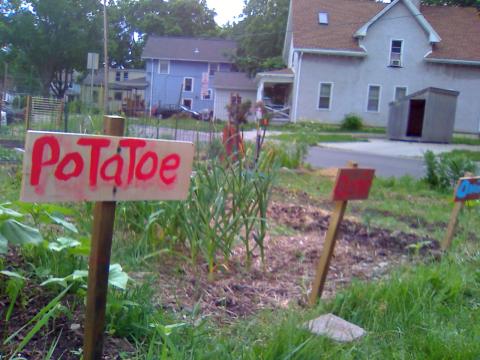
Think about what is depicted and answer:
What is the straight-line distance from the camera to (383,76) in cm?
3734

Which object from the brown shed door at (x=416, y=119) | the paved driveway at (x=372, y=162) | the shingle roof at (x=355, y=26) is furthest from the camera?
the shingle roof at (x=355, y=26)

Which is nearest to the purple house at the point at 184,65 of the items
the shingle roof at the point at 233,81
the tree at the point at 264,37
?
the shingle roof at the point at 233,81

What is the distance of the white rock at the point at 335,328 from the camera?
362 centimetres

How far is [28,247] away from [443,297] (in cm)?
263

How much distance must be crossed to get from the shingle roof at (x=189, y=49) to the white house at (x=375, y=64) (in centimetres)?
825

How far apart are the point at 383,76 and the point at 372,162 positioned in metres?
18.7

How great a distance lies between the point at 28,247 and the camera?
376 cm

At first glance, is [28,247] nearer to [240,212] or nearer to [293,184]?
[240,212]

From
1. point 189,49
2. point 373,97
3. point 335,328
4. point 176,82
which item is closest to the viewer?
point 335,328

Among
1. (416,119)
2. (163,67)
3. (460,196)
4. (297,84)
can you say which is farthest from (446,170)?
(163,67)

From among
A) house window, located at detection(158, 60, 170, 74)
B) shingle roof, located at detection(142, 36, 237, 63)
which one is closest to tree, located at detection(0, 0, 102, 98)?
shingle roof, located at detection(142, 36, 237, 63)

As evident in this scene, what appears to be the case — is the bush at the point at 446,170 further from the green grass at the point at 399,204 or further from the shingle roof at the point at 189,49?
the shingle roof at the point at 189,49

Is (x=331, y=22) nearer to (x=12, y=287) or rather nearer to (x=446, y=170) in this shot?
(x=446, y=170)

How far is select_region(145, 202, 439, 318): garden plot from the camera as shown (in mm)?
4286
